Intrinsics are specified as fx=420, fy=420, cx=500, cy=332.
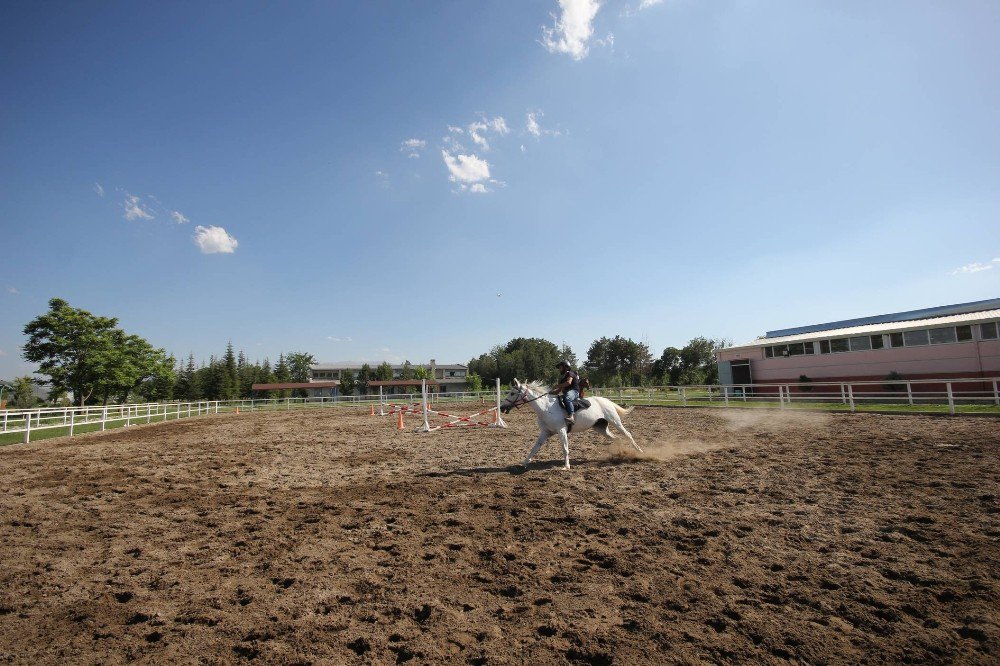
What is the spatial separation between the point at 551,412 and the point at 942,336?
26268mm

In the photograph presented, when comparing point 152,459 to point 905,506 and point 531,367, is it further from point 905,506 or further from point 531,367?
point 531,367

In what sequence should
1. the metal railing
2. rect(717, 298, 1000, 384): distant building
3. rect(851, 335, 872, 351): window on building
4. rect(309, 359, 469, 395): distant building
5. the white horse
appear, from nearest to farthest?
1. the white horse
2. the metal railing
3. rect(717, 298, 1000, 384): distant building
4. rect(851, 335, 872, 351): window on building
5. rect(309, 359, 469, 395): distant building

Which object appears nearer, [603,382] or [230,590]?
[230,590]

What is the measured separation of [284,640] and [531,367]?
247 ft

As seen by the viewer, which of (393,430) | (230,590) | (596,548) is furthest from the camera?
(393,430)

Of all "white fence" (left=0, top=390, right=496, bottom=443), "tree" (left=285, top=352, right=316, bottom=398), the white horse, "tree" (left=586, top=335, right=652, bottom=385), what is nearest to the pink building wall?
"white fence" (left=0, top=390, right=496, bottom=443)

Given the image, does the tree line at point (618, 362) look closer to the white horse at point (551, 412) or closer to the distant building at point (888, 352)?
the distant building at point (888, 352)

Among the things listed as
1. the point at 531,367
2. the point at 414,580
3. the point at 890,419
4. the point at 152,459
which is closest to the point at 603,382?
the point at 531,367

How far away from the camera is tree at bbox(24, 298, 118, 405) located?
3844cm

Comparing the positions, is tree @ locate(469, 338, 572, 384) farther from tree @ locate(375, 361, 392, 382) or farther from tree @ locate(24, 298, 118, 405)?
tree @ locate(24, 298, 118, 405)

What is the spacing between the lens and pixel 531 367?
77.8 meters

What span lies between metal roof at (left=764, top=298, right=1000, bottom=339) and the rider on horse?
3427 cm

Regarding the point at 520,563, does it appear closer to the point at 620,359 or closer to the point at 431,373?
the point at 620,359

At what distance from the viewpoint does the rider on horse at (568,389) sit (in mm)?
8672
